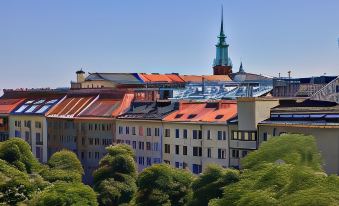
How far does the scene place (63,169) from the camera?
288 feet

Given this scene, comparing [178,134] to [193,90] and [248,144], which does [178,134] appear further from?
[193,90]

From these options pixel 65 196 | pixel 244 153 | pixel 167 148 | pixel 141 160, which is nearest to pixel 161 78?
pixel 141 160

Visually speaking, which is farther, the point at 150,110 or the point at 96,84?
the point at 96,84

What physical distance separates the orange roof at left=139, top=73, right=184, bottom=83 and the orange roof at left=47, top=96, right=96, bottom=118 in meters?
30.7

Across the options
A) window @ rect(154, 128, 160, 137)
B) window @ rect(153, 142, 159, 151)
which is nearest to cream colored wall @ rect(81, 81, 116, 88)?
window @ rect(154, 128, 160, 137)

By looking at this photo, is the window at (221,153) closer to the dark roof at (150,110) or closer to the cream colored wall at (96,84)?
the dark roof at (150,110)


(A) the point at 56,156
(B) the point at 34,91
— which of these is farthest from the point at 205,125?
(B) the point at 34,91

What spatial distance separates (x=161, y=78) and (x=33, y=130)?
42.7 m

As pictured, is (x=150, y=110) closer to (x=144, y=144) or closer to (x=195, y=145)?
(x=144, y=144)

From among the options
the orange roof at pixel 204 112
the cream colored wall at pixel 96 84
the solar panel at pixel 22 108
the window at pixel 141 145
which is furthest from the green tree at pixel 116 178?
the cream colored wall at pixel 96 84

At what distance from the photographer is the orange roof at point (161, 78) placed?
159 m

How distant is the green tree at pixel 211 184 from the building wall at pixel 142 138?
3213cm

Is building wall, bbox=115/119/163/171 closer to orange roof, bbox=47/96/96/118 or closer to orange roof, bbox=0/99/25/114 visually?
orange roof, bbox=47/96/96/118

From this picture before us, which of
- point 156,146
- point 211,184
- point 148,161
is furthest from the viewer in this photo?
point 148,161
